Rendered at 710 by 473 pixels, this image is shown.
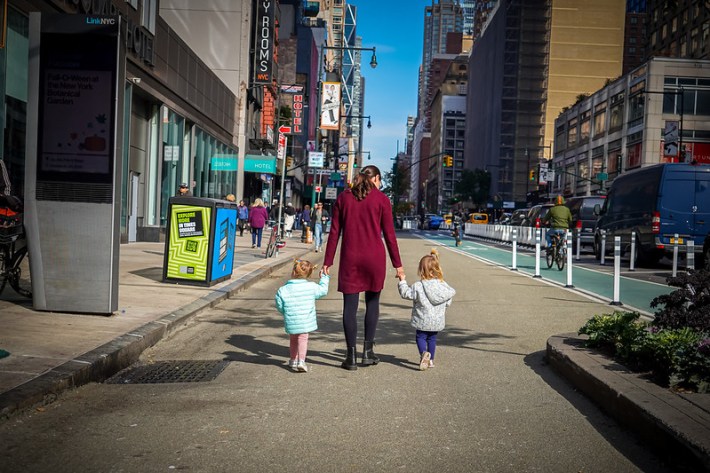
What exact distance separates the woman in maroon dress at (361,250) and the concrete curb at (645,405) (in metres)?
1.72

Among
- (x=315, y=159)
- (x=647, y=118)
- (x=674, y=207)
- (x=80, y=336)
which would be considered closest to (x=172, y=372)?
(x=80, y=336)

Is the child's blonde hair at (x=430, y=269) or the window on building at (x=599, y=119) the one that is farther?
the window on building at (x=599, y=119)

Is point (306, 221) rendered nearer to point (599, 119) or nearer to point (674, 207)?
point (674, 207)

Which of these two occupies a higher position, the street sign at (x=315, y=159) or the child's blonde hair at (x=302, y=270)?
the street sign at (x=315, y=159)

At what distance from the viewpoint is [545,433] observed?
471 cm

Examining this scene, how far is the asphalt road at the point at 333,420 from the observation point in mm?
4066

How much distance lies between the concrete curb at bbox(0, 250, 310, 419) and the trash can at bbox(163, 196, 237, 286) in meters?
2.62

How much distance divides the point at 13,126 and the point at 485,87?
116 meters

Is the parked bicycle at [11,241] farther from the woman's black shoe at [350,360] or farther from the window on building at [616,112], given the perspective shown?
the window on building at [616,112]

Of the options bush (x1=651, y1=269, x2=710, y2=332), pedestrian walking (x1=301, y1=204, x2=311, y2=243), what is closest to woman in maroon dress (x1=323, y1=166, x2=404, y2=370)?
bush (x1=651, y1=269, x2=710, y2=332)

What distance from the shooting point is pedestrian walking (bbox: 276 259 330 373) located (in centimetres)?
653

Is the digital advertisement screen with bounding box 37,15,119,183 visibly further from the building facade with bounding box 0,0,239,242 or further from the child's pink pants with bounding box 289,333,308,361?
the building facade with bounding box 0,0,239,242

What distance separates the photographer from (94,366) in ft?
19.8

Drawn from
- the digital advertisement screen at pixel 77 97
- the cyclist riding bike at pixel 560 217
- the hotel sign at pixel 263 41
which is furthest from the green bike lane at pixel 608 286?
the hotel sign at pixel 263 41
